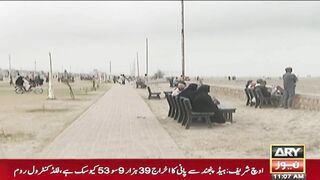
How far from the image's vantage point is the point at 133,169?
4.70m

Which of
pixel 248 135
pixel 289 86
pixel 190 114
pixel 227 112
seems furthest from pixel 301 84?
pixel 248 135

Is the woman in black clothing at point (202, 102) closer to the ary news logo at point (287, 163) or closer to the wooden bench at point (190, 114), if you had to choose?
the wooden bench at point (190, 114)

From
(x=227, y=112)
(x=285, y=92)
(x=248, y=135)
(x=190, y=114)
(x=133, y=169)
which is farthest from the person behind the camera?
(x=285, y=92)

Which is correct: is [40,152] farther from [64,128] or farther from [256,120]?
[256,120]

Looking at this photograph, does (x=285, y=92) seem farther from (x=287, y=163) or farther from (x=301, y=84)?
(x=301, y=84)

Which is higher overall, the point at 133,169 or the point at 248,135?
the point at 133,169

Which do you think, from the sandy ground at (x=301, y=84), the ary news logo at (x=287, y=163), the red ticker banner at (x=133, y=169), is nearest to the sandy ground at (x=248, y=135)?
the red ticker banner at (x=133, y=169)

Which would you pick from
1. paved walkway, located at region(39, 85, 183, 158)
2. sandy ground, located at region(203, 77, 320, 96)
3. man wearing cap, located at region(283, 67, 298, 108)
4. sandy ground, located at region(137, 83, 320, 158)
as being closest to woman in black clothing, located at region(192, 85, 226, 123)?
sandy ground, located at region(137, 83, 320, 158)

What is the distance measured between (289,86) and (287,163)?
492 inches

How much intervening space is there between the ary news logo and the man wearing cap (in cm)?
1235

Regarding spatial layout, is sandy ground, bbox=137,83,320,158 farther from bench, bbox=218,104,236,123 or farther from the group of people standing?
the group of people standing

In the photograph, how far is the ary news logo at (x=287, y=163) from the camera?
4516 mm

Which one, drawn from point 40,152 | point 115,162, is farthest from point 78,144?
point 115,162

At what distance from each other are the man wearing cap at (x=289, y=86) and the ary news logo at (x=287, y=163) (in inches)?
486
